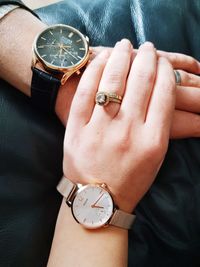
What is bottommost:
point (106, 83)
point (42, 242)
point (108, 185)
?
point (42, 242)

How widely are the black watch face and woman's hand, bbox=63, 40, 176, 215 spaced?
0.04 metres

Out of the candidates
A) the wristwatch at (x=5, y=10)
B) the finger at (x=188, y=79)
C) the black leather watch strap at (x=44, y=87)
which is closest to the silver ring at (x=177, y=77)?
the finger at (x=188, y=79)

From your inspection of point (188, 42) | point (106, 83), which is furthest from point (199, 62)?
point (106, 83)

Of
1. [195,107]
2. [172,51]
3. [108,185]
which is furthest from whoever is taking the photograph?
[172,51]

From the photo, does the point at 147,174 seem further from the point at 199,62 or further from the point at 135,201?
the point at 199,62

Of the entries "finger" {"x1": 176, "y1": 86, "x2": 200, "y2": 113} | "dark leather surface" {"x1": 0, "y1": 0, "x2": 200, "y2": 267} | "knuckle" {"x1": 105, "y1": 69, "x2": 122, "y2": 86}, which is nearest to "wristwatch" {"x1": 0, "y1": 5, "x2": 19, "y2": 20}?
"dark leather surface" {"x1": 0, "y1": 0, "x2": 200, "y2": 267}

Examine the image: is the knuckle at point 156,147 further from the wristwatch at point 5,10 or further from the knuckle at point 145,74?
the wristwatch at point 5,10

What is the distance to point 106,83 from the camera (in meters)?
0.64

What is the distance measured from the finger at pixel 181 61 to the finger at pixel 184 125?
111mm

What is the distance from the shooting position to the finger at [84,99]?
631 mm

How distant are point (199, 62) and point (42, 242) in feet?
1.59

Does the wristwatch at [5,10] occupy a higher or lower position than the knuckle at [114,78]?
higher

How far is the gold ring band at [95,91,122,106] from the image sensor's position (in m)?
0.62

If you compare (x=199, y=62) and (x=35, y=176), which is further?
(x=199, y=62)
